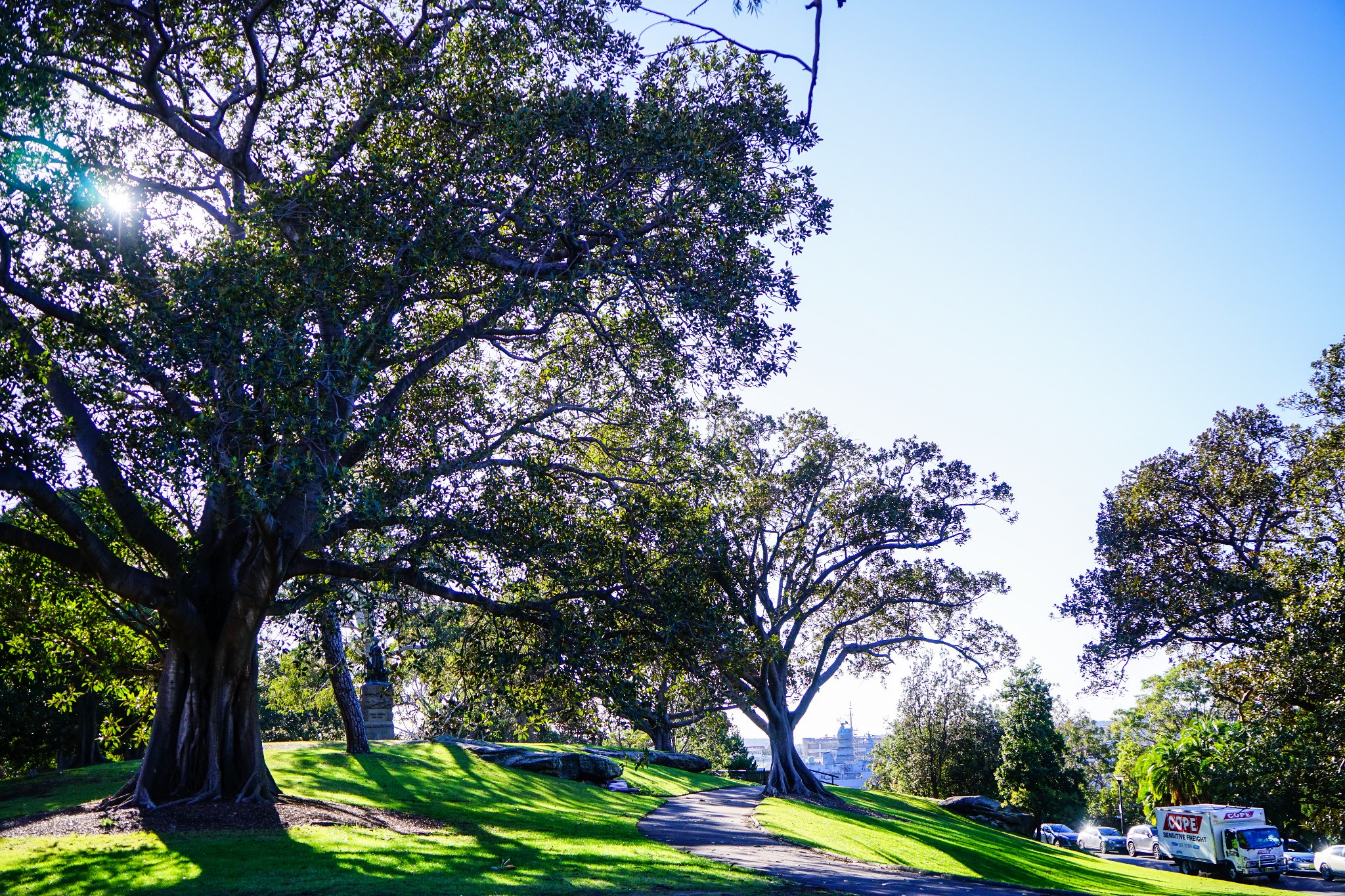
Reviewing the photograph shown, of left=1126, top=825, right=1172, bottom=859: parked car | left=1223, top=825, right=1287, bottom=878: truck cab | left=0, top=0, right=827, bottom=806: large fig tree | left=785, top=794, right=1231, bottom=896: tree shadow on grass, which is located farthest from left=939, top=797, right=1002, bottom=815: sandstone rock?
left=0, top=0, right=827, bottom=806: large fig tree

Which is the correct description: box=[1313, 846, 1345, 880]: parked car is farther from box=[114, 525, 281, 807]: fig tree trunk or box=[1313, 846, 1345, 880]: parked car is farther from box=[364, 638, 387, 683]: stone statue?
box=[114, 525, 281, 807]: fig tree trunk

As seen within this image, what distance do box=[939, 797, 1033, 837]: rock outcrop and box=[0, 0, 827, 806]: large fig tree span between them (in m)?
35.7

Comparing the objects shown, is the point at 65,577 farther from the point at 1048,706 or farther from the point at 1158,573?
the point at 1048,706

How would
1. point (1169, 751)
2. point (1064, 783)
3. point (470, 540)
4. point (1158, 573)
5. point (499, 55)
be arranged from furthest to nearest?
point (1064, 783) → point (1169, 751) → point (1158, 573) → point (499, 55) → point (470, 540)

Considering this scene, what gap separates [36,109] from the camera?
11500 millimetres

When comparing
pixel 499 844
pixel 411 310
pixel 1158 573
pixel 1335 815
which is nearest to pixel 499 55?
pixel 411 310

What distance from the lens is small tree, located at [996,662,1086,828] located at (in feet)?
161

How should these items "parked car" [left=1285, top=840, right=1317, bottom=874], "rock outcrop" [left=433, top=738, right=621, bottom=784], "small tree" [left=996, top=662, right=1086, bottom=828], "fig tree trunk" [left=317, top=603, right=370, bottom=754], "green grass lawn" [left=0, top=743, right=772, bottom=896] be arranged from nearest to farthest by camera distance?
"green grass lawn" [left=0, top=743, right=772, bottom=896] → "fig tree trunk" [left=317, top=603, right=370, bottom=754] → "rock outcrop" [left=433, top=738, right=621, bottom=784] → "parked car" [left=1285, top=840, right=1317, bottom=874] → "small tree" [left=996, top=662, right=1086, bottom=828]

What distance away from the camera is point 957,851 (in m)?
22.4

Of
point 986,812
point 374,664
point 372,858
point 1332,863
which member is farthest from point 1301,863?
point 372,858

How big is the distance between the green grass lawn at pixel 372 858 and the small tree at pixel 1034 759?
37.5m

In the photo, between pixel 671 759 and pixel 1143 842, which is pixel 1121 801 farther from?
pixel 671 759

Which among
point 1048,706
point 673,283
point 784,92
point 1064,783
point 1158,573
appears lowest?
point 1064,783

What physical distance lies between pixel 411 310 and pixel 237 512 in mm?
4584
